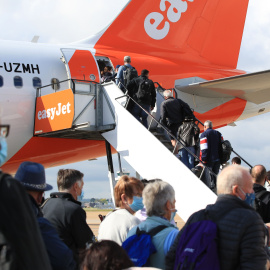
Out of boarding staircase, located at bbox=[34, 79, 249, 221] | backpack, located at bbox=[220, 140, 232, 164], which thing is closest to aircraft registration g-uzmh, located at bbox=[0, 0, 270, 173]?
boarding staircase, located at bbox=[34, 79, 249, 221]

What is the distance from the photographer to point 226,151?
10172 mm

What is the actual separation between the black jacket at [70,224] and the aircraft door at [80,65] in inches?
328

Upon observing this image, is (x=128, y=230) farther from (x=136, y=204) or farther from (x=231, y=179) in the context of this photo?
(x=231, y=179)

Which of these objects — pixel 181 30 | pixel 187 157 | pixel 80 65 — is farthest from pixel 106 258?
pixel 181 30

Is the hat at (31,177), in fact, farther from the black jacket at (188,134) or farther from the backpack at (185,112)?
the backpack at (185,112)

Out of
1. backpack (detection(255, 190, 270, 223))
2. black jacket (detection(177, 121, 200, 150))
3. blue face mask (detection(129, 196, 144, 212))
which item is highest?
black jacket (detection(177, 121, 200, 150))

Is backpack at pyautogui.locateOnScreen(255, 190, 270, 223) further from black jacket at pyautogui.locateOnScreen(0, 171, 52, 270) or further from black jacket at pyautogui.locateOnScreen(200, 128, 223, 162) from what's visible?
black jacket at pyautogui.locateOnScreen(0, 171, 52, 270)

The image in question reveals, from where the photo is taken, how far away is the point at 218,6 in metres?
16.9

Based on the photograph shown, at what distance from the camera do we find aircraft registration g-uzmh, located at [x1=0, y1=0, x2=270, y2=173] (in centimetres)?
1199

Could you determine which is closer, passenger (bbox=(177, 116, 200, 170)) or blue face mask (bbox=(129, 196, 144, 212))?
blue face mask (bbox=(129, 196, 144, 212))

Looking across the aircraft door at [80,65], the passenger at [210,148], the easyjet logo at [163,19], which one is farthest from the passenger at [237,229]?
the easyjet logo at [163,19]

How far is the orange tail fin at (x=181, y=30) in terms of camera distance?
50.8 ft

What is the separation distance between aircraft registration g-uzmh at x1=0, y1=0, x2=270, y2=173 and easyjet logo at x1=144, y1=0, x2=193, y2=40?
0.03 m

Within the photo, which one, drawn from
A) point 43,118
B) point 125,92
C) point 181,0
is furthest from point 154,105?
point 181,0
